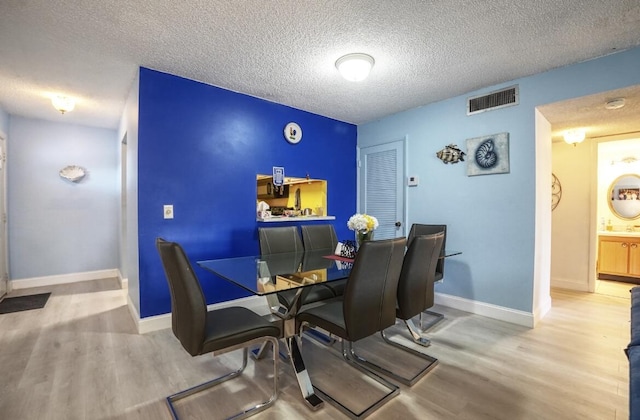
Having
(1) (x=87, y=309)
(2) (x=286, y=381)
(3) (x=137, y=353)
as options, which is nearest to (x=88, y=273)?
(1) (x=87, y=309)

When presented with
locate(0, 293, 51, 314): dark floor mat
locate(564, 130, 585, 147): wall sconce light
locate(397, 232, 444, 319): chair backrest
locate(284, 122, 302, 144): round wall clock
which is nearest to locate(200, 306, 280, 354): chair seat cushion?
locate(397, 232, 444, 319): chair backrest

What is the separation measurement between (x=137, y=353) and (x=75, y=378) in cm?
40

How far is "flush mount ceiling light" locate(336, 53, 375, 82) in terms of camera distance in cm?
238

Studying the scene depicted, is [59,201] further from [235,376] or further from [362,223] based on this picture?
[362,223]

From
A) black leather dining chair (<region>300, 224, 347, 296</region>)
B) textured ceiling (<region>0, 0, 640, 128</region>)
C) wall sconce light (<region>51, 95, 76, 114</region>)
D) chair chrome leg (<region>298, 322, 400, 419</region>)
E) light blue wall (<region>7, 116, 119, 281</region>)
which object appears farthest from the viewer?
light blue wall (<region>7, 116, 119, 281</region>)

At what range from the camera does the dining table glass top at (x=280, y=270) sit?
1.73 meters

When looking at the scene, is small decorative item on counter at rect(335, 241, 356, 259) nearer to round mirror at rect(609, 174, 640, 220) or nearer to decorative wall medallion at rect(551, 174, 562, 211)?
decorative wall medallion at rect(551, 174, 562, 211)

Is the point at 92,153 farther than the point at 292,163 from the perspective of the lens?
Yes

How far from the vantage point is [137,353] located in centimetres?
230

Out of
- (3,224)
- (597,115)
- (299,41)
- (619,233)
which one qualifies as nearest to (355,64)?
(299,41)

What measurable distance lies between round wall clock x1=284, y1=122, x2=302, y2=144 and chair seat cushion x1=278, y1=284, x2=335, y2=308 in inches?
78.2

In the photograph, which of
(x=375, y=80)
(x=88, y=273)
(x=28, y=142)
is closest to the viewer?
(x=375, y=80)

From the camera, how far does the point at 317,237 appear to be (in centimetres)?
325

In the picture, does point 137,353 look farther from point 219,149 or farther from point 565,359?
point 565,359
